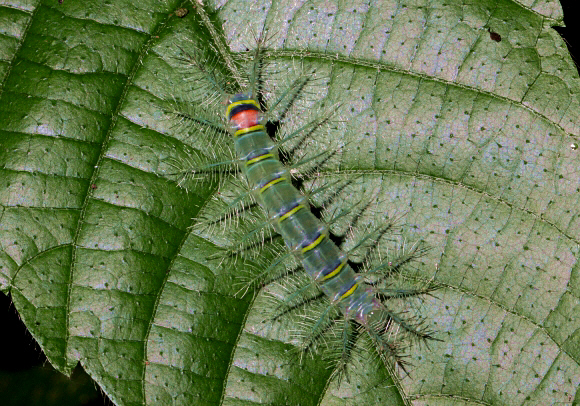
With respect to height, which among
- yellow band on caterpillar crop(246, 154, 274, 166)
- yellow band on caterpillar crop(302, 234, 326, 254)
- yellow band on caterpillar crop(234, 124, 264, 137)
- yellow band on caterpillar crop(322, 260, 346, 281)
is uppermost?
yellow band on caterpillar crop(234, 124, 264, 137)

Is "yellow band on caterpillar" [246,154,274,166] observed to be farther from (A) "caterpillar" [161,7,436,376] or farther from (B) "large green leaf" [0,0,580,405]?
(B) "large green leaf" [0,0,580,405]

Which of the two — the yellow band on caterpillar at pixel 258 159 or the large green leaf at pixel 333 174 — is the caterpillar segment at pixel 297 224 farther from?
the large green leaf at pixel 333 174

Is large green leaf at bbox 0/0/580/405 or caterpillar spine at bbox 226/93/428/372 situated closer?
large green leaf at bbox 0/0/580/405

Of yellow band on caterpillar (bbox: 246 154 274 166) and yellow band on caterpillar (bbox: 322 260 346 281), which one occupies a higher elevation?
yellow band on caterpillar (bbox: 246 154 274 166)

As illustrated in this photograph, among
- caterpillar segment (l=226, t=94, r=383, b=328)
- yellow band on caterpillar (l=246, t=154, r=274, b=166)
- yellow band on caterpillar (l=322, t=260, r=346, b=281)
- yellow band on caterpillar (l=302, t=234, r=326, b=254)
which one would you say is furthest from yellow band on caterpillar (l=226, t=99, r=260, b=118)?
yellow band on caterpillar (l=322, t=260, r=346, b=281)

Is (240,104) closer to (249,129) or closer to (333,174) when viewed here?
(249,129)

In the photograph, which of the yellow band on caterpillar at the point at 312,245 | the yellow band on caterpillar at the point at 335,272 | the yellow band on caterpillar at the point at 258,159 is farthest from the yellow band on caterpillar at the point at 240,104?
the yellow band on caterpillar at the point at 335,272

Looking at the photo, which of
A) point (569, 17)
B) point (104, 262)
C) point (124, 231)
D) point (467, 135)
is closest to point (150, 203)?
point (124, 231)

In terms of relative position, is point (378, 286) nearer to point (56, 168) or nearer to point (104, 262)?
point (104, 262)
